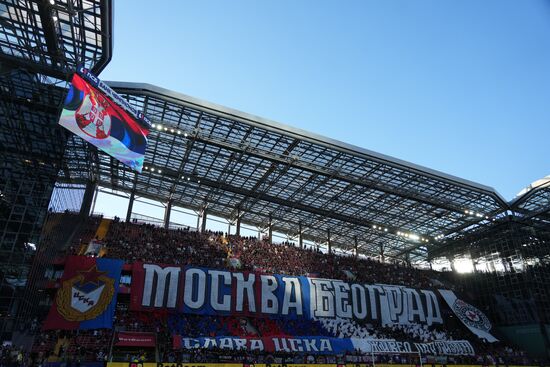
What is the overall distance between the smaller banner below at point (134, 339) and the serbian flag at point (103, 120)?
12.4 m

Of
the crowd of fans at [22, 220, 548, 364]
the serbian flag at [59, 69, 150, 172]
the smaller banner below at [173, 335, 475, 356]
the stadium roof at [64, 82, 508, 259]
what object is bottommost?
the smaller banner below at [173, 335, 475, 356]

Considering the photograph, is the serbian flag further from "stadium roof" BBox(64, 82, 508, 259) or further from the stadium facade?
"stadium roof" BBox(64, 82, 508, 259)

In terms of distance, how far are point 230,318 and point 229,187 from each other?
18.8 meters

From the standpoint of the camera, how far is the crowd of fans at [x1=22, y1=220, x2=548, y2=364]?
28.6 m

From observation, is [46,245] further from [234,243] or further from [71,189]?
[234,243]

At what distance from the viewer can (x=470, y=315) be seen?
145 feet

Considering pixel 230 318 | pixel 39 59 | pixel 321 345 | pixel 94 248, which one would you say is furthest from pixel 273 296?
pixel 39 59

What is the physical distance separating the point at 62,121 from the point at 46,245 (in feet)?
57.7

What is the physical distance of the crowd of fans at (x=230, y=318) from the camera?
28.6m

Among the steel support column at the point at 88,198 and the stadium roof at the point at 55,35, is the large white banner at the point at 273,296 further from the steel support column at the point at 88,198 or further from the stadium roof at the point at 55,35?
the steel support column at the point at 88,198

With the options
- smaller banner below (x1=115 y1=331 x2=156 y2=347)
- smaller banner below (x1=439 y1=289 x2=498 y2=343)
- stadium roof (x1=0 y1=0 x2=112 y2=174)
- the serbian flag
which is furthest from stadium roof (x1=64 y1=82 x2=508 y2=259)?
smaller banner below (x1=115 y1=331 x2=156 y2=347)

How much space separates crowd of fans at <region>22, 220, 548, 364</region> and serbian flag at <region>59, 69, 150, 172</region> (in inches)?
508

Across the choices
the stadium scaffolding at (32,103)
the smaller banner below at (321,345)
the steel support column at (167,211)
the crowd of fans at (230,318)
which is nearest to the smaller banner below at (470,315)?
the crowd of fans at (230,318)

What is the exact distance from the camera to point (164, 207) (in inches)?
2352
